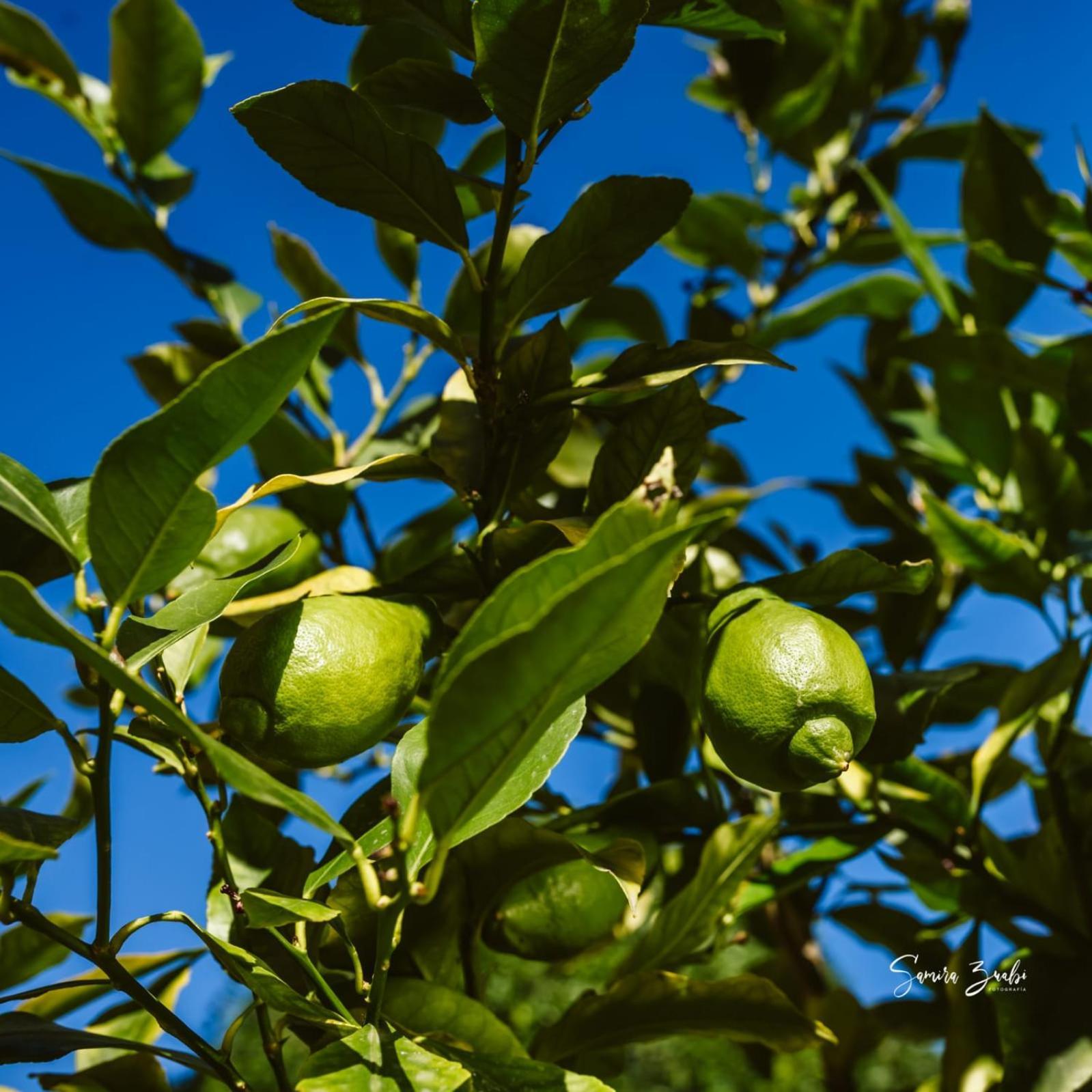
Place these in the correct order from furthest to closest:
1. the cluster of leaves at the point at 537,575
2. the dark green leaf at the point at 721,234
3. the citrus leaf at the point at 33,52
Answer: the dark green leaf at the point at 721,234
the citrus leaf at the point at 33,52
the cluster of leaves at the point at 537,575

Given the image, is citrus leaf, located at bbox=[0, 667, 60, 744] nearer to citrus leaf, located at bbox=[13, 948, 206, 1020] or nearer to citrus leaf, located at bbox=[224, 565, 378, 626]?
citrus leaf, located at bbox=[224, 565, 378, 626]

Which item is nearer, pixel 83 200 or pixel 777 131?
pixel 83 200

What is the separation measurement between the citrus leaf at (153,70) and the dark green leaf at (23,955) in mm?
996

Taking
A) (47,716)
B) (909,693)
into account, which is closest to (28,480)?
(47,716)

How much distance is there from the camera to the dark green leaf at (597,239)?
0.74m

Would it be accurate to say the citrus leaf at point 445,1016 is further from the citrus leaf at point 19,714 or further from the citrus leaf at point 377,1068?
the citrus leaf at point 19,714

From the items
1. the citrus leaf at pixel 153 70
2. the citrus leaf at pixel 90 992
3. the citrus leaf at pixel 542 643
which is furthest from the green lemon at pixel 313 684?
the citrus leaf at pixel 153 70

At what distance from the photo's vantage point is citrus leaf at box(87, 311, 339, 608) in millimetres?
488

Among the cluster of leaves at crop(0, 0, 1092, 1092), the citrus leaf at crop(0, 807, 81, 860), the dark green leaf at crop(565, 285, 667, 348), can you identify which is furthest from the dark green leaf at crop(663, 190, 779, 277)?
the citrus leaf at crop(0, 807, 81, 860)

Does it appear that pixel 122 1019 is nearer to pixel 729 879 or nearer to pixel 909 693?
pixel 729 879

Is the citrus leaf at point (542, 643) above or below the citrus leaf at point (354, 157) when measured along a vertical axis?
below

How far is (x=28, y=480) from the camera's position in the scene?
0.55 meters

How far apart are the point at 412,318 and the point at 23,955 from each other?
0.76 metres

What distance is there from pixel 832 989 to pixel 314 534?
2.84ft
